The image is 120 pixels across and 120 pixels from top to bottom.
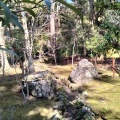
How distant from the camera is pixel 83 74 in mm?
8938

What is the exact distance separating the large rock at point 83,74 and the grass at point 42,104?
0.48 meters

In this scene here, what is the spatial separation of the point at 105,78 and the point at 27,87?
398 centimetres

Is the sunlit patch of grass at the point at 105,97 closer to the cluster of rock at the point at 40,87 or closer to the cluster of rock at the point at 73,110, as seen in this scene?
the cluster of rock at the point at 73,110

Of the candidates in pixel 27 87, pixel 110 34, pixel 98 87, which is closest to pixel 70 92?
pixel 98 87

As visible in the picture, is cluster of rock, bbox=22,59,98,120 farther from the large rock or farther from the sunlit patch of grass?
the sunlit patch of grass

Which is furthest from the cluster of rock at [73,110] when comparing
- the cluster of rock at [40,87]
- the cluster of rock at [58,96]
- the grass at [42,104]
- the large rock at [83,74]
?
the large rock at [83,74]

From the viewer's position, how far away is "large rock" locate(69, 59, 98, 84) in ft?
28.9

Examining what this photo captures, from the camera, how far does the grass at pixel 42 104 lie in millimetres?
5426

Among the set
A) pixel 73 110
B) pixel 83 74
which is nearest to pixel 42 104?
pixel 73 110

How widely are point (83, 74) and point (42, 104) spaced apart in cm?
322

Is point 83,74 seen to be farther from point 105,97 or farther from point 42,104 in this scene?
point 42,104

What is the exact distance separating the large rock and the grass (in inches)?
19.1

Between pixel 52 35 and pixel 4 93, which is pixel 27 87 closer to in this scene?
pixel 4 93

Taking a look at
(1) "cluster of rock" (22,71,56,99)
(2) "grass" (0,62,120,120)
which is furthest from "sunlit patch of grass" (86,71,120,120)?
(1) "cluster of rock" (22,71,56,99)
